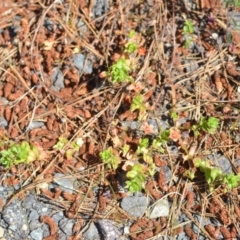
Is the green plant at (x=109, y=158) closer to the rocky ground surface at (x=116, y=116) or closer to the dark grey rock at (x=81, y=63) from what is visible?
the rocky ground surface at (x=116, y=116)

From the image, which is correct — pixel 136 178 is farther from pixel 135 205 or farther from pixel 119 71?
pixel 119 71

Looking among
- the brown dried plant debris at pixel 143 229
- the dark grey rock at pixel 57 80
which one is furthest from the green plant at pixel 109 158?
the dark grey rock at pixel 57 80

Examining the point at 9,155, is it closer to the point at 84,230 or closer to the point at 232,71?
the point at 84,230

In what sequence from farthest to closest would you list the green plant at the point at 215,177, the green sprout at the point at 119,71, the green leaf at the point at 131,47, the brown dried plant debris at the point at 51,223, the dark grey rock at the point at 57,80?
the dark grey rock at the point at 57,80
the green leaf at the point at 131,47
the green sprout at the point at 119,71
the brown dried plant debris at the point at 51,223
the green plant at the point at 215,177

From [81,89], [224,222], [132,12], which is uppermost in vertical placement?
[132,12]

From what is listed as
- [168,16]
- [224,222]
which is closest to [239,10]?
[168,16]

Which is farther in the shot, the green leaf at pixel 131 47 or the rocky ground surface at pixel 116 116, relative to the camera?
the green leaf at pixel 131 47
